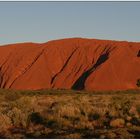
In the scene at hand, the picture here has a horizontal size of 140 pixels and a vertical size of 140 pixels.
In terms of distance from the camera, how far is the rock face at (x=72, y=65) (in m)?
95.9

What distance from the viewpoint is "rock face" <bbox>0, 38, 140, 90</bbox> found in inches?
3775

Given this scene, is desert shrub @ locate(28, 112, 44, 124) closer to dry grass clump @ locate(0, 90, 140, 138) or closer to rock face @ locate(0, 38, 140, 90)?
dry grass clump @ locate(0, 90, 140, 138)

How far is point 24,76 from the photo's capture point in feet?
352

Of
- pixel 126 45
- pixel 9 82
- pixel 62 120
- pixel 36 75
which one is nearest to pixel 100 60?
pixel 126 45

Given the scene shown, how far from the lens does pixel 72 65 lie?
110438 millimetres

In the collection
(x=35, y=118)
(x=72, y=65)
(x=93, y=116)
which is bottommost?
(x=72, y=65)

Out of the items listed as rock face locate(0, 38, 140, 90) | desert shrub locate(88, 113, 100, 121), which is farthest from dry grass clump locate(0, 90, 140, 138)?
rock face locate(0, 38, 140, 90)

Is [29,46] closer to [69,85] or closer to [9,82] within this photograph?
[9,82]

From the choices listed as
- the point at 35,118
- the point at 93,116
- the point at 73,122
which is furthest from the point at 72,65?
the point at 73,122

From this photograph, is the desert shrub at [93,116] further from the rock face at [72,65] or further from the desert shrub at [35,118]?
the rock face at [72,65]

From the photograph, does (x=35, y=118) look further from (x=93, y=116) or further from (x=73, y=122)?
(x=93, y=116)

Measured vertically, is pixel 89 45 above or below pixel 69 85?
above

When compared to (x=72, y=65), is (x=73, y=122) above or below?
above

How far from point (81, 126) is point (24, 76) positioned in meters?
91.3
